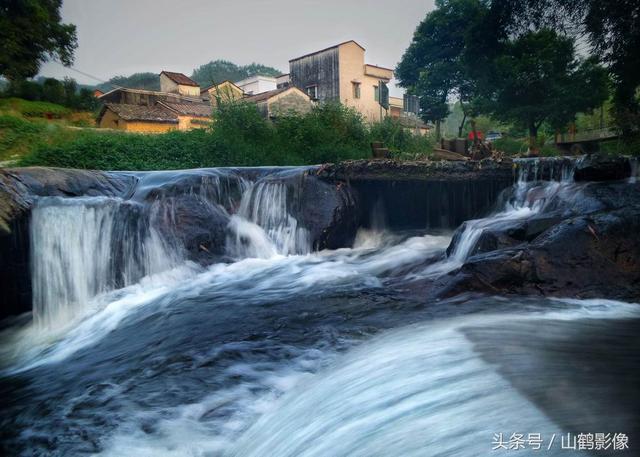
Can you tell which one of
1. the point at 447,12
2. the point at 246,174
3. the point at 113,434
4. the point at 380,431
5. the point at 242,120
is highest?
the point at 447,12

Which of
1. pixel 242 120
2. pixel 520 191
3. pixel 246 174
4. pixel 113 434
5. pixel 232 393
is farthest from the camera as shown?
pixel 242 120

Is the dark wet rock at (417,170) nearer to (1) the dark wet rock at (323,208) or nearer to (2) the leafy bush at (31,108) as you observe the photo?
(1) the dark wet rock at (323,208)

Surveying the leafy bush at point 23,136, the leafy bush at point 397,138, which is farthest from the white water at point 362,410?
the leafy bush at point 23,136

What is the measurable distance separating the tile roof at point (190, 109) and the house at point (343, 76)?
839 cm

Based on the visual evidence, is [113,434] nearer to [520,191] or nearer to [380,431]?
[380,431]

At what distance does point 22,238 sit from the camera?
6.99m

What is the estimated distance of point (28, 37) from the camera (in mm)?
25875

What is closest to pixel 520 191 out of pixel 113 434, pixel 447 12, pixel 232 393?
pixel 232 393

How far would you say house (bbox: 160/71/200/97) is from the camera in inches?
1550

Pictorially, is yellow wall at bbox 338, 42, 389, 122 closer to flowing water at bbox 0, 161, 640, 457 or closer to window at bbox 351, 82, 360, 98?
window at bbox 351, 82, 360, 98

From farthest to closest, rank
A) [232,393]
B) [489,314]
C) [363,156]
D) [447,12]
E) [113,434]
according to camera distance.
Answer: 1. [447,12]
2. [363,156]
3. [489,314]
4. [232,393]
5. [113,434]

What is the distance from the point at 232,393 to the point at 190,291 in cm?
370

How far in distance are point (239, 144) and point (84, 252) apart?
9287 mm

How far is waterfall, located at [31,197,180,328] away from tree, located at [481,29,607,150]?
21.4 metres
